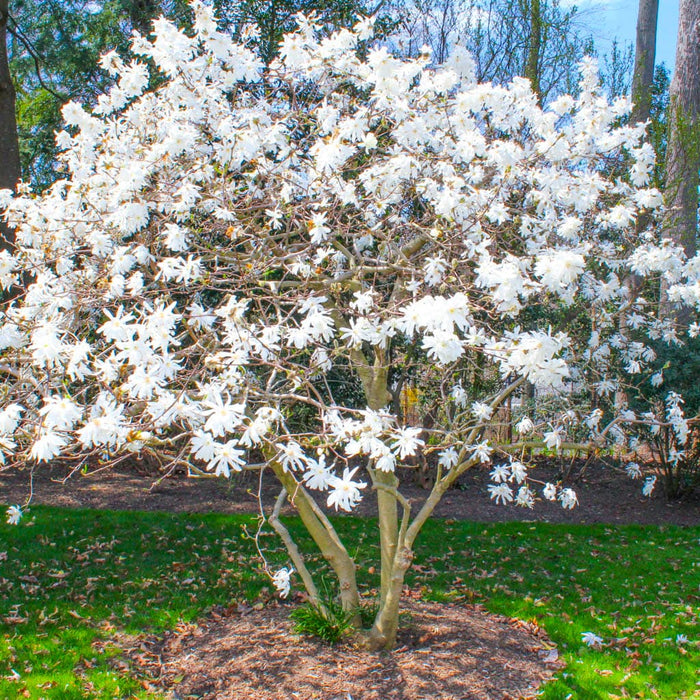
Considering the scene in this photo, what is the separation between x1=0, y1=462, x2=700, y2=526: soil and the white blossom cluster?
2.19m

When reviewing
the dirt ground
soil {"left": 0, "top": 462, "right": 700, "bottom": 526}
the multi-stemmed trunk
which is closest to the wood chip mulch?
the multi-stemmed trunk

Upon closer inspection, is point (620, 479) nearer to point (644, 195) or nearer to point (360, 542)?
point (360, 542)

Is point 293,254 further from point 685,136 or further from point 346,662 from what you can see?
point 685,136

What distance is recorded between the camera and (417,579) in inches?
199

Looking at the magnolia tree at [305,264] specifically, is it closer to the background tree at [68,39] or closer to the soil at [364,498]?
the soil at [364,498]

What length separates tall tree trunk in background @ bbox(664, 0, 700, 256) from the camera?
7.79m

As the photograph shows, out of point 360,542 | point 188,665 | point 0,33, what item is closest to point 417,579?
point 360,542

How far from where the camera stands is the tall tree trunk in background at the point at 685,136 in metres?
7.79

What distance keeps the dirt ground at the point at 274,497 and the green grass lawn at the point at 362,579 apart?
39 cm

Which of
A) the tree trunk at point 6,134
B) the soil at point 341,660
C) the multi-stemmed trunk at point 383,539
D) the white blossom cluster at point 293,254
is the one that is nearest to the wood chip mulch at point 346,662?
the soil at point 341,660

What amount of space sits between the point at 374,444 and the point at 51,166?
887 cm

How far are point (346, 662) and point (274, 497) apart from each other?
3.73 meters

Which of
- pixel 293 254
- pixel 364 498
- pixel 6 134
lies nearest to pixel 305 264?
pixel 293 254

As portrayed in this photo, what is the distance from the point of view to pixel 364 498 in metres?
7.18
